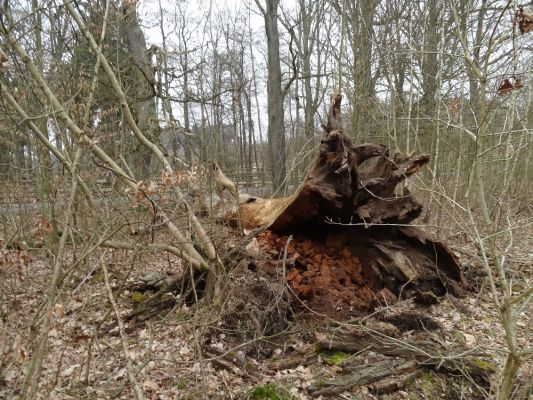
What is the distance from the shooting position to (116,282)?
5.10 meters

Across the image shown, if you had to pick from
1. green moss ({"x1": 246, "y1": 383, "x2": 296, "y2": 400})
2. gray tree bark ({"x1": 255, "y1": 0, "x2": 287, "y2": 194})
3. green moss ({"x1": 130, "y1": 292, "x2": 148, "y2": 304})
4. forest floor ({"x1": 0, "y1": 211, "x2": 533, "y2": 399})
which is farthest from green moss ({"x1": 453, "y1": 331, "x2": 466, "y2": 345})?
gray tree bark ({"x1": 255, "y1": 0, "x2": 287, "y2": 194})

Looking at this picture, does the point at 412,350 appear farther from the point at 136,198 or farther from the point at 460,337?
the point at 136,198

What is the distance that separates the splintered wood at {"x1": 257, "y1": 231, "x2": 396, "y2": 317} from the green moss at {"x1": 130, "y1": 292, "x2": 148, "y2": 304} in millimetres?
1564

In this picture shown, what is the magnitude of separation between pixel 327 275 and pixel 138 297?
229cm

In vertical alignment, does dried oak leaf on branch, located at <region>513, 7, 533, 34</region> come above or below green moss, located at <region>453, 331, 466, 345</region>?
above

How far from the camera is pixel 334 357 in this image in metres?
3.39

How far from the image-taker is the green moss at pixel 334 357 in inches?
131

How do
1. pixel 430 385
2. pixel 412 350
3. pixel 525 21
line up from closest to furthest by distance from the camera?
pixel 525 21, pixel 430 385, pixel 412 350

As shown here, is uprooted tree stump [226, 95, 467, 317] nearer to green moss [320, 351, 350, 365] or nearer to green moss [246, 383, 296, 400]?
green moss [320, 351, 350, 365]

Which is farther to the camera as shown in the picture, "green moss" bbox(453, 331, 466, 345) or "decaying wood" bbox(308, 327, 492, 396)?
"green moss" bbox(453, 331, 466, 345)

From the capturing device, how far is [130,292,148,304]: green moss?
4.51 m

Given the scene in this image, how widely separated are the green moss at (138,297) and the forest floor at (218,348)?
0.02 m

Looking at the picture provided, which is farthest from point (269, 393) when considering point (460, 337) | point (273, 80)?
point (273, 80)

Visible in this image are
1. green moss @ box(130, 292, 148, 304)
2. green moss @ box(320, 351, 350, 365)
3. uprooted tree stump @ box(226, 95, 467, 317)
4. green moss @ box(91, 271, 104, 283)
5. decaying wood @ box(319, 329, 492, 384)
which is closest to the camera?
decaying wood @ box(319, 329, 492, 384)
